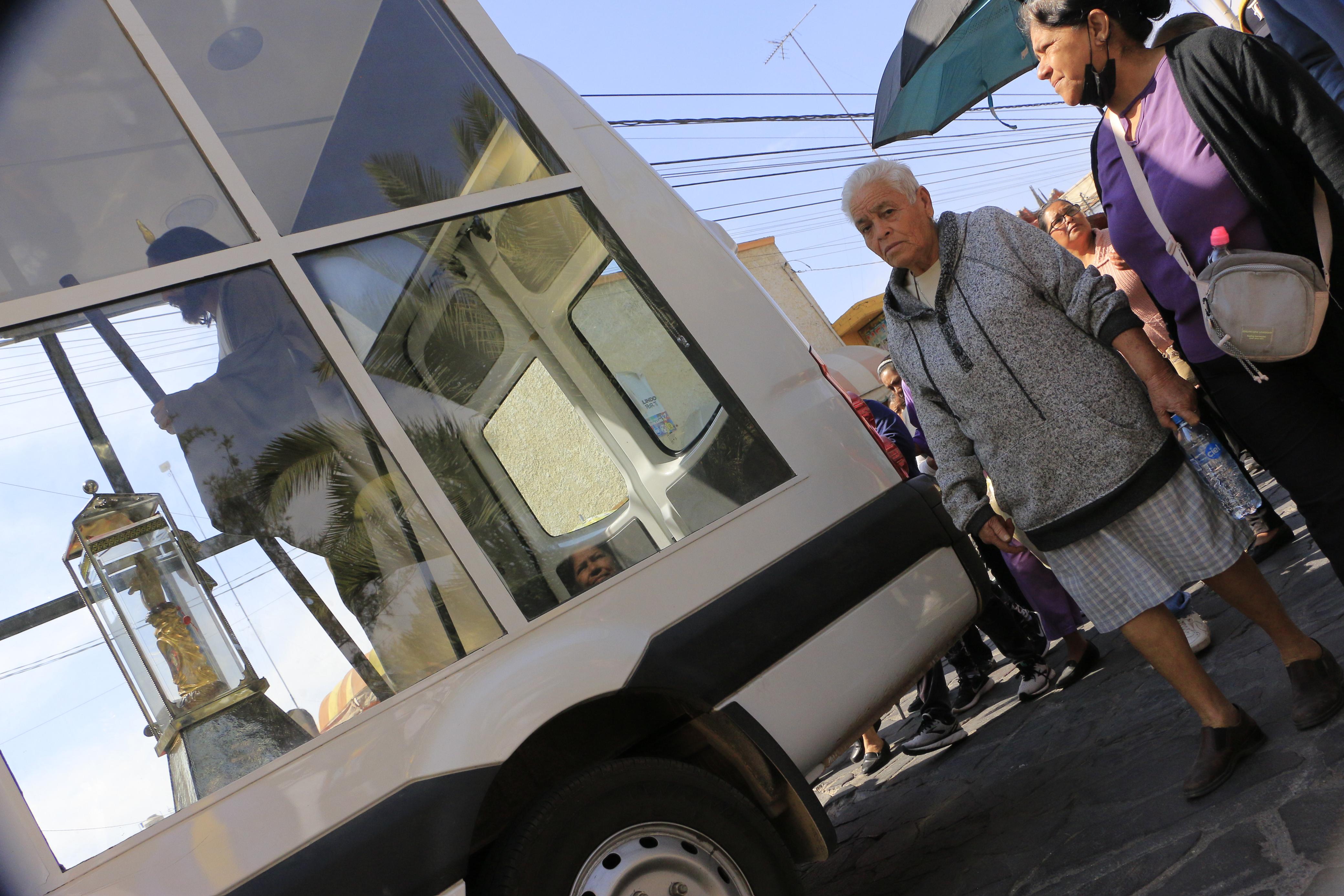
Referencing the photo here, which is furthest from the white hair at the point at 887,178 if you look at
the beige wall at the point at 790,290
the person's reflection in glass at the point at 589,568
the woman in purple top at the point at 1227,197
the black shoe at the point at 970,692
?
the beige wall at the point at 790,290

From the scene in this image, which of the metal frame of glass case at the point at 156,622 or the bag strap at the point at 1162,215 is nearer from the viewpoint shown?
the metal frame of glass case at the point at 156,622

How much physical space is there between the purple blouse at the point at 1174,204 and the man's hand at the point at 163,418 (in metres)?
2.41

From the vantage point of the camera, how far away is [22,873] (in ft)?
5.46

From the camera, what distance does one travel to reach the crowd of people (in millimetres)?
2201

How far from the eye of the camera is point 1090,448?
2482mm

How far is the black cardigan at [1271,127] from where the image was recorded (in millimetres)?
2092

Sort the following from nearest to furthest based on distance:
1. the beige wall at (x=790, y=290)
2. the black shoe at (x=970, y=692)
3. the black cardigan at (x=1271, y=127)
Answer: the black cardigan at (x=1271, y=127), the black shoe at (x=970, y=692), the beige wall at (x=790, y=290)

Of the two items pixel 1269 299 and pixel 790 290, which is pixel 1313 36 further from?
pixel 790 290

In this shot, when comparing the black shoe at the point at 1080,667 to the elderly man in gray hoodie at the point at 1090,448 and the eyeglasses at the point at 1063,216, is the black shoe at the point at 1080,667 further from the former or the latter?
the eyeglasses at the point at 1063,216

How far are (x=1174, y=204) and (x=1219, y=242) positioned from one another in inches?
7.0

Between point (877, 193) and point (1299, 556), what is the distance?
270cm

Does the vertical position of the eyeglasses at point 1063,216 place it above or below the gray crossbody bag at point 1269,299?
A: above

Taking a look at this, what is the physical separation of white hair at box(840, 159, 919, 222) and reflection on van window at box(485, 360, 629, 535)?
3.55 feet

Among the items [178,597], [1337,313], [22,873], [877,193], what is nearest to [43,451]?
[178,597]
